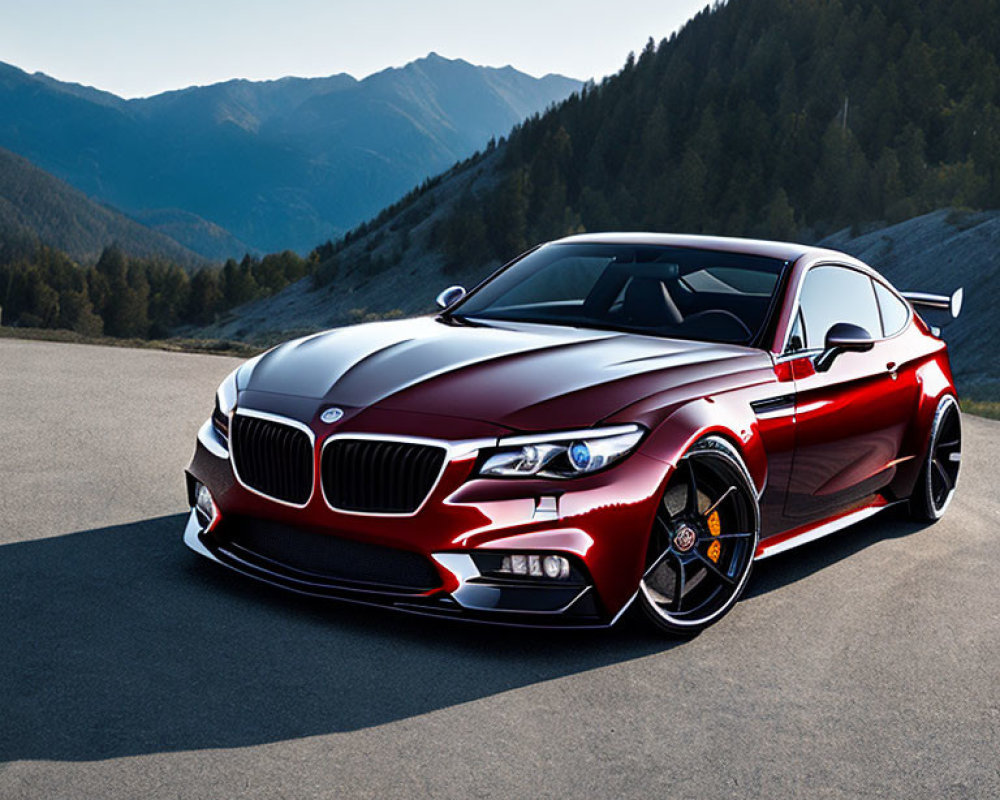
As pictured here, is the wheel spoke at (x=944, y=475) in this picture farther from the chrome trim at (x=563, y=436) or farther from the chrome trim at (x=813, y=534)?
the chrome trim at (x=563, y=436)

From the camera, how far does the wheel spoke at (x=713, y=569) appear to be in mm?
5043

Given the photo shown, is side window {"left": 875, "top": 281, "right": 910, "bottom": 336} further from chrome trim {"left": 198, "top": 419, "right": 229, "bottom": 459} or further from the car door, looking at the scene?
chrome trim {"left": 198, "top": 419, "right": 229, "bottom": 459}

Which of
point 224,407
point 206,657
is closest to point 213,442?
point 224,407

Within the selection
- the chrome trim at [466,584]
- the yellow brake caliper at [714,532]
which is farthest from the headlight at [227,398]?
the yellow brake caliper at [714,532]

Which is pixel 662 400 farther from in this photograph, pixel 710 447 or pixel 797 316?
pixel 797 316

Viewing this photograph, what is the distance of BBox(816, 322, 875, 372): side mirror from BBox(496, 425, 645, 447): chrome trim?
1.68m

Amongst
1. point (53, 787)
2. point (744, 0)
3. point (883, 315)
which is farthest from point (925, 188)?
point (53, 787)

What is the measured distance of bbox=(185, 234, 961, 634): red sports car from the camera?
4.48 meters

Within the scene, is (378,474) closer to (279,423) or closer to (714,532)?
(279,423)

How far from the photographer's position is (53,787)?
127 inches

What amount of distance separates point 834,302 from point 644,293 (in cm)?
106

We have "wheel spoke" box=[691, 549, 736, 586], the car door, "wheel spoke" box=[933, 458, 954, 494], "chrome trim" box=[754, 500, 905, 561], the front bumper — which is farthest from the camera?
"wheel spoke" box=[933, 458, 954, 494]

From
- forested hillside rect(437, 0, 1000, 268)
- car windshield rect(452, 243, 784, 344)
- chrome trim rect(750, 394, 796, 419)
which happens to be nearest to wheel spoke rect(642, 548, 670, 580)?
chrome trim rect(750, 394, 796, 419)

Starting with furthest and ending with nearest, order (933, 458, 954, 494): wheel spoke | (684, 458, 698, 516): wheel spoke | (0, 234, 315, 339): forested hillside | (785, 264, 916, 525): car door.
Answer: (0, 234, 315, 339): forested hillside, (933, 458, 954, 494): wheel spoke, (785, 264, 916, 525): car door, (684, 458, 698, 516): wheel spoke
